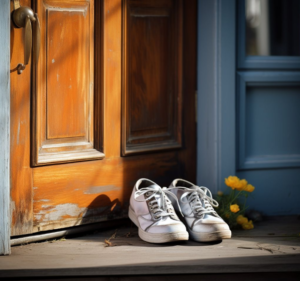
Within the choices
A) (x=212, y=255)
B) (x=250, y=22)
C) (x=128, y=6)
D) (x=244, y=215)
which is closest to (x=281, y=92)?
(x=250, y=22)

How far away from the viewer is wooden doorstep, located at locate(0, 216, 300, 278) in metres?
1.46

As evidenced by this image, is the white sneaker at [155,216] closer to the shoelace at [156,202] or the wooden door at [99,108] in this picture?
the shoelace at [156,202]

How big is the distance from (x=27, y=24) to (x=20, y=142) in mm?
410

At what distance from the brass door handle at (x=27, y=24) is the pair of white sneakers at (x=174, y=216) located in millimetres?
643

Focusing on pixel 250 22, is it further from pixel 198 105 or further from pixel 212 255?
pixel 212 255

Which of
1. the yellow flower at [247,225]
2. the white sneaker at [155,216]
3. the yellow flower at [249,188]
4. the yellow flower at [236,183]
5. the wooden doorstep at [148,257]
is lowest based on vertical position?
the wooden doorstep at [148,257]

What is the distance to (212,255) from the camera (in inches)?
62.4

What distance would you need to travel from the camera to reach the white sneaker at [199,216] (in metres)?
1.70

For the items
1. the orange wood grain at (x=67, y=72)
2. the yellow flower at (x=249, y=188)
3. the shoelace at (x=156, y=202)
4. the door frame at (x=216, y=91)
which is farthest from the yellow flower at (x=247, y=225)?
the orange wood grain at (x=67, y=72)

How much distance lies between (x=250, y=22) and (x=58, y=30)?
921 millimetres

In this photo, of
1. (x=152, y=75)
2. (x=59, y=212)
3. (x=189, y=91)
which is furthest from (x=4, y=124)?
(x=189, y=91)

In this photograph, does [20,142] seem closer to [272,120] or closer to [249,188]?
A: [249,188]

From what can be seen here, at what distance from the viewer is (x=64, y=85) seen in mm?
1786

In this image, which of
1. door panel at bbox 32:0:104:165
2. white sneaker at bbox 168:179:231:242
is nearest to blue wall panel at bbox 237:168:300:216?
white sneaker at bbox 168:179:231:242
